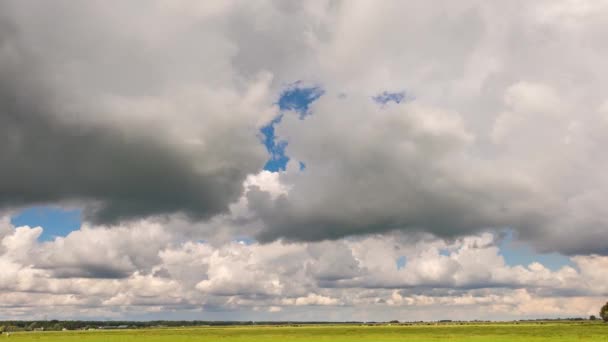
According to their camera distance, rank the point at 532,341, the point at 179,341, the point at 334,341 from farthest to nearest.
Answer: the point at 179,341, the point at 334,341, the point at 532,341

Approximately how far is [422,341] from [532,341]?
1856cm

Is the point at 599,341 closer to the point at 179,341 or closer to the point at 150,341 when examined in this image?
the point at 179,341

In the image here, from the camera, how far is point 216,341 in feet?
340

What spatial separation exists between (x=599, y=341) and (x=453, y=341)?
76.1ft

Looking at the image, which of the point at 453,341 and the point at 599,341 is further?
the point at 453,341

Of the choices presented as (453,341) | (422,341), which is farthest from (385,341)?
(453,341)

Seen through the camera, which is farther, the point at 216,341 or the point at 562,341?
the point at 216,341

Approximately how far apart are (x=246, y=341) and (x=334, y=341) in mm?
18043

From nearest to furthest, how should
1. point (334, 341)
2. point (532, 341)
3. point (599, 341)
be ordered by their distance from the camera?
point (599, 341)
point (532, 341)
point (334, 341)

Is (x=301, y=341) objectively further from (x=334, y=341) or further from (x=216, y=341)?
(x=216, y=341)

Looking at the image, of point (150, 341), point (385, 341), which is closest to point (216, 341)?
point (150, 341)

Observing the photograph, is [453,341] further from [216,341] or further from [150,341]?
[150,341]

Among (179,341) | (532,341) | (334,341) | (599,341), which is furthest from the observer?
(179,341)

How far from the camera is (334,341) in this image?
94.4m
